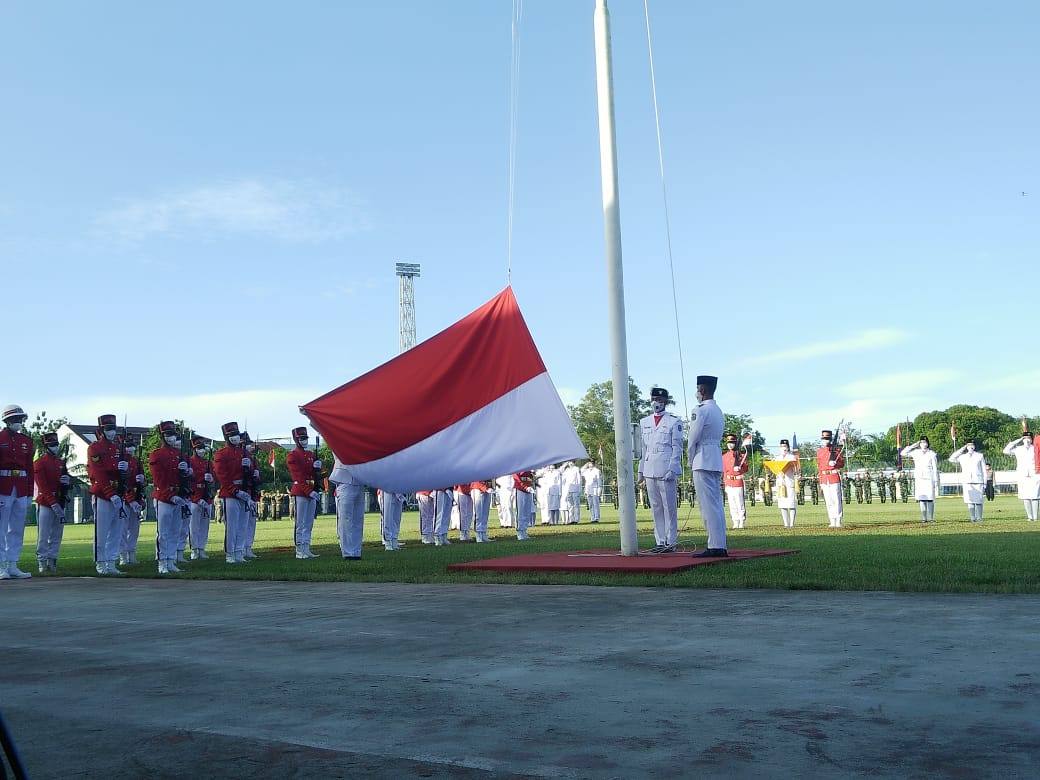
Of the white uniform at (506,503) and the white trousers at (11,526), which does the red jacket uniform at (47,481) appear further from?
the white uniform at (506,503)

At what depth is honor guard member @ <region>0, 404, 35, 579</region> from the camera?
561 inches

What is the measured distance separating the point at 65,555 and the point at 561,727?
2020 centimetres

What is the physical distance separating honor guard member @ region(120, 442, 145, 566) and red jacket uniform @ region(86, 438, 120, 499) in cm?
24

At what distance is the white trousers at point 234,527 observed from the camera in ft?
55.4

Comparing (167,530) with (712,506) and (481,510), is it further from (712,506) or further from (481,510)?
(481,510)

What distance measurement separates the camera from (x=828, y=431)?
2302cm

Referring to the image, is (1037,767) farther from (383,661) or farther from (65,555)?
(65,555)

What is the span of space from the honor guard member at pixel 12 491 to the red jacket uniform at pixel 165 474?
1742 millimetres

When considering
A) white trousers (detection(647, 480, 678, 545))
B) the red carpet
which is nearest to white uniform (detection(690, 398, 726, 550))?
the red carpet

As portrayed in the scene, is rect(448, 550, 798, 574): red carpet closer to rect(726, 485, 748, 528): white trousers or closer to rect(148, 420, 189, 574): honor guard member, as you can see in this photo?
rect(148, 420, 189, 574): honor guard member

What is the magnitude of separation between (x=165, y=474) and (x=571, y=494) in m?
17.9

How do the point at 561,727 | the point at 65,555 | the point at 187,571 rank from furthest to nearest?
1. the point at 65,555
2. the point at 187,571
3. the point at 561,727

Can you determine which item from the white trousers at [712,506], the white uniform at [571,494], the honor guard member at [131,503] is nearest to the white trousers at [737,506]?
the white uniform at [571,494]

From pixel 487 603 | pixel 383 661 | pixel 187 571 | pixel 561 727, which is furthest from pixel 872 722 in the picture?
pixel 187 571
